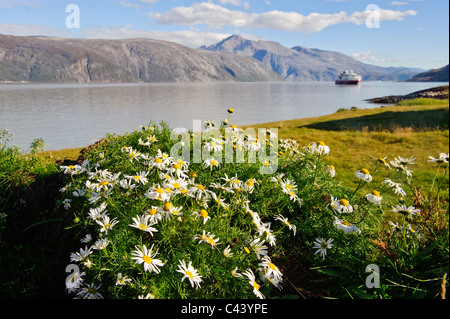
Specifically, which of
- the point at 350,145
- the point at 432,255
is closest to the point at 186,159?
the point at 432,255

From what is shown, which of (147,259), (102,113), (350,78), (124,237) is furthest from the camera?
(350,78)

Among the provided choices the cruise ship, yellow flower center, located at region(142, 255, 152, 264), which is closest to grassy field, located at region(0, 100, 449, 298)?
yellow flower center, located at region(142, 255, 152, 264)

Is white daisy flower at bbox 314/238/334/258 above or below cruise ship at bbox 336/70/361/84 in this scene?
below

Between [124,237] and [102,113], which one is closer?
[124,237]

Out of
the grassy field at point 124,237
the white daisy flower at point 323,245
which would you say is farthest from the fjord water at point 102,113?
the white daisy flower at point 323,245

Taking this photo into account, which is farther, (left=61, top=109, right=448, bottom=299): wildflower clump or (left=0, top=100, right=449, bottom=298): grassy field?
(left=0, top=100, right=449, bottom=298): grassy field

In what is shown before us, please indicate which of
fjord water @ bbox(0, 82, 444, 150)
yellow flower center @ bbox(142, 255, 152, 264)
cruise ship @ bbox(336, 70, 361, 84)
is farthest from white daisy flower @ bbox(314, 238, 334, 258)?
cruise ship @ bbox(336, 70, 361, 84)

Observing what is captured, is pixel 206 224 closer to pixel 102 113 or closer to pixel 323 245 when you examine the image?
pixel 323 245

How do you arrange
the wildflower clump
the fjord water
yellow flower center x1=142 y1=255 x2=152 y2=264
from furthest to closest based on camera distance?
the fjord water < the wildflower clump < yellow flower center x1=142 y1=255 x2=152 y2=264

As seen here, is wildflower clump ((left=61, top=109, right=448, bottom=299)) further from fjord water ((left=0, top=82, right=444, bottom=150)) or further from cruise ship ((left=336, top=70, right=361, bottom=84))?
cruise ship ((left=336, top=70, right=361, bottom=84))

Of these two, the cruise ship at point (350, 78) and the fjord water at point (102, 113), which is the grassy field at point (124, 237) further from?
the cruise ship at point (350, 78)

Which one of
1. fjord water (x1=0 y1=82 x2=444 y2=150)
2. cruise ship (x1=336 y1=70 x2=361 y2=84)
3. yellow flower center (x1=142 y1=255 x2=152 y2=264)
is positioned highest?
cruise ship (x1=336 y1=70 x2=361 y2=84)

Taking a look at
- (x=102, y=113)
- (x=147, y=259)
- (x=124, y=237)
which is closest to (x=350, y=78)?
(x=102, y=113)

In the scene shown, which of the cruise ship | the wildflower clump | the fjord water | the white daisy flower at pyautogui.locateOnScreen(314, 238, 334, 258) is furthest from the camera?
the cruise ship
